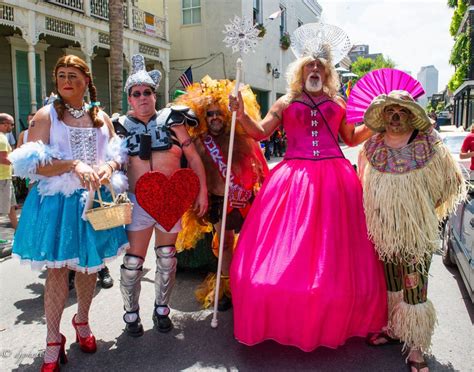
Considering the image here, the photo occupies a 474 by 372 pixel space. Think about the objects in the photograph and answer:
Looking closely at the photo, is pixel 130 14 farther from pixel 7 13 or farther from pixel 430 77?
pixel 430 77

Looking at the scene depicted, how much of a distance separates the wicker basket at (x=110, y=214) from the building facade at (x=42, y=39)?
30.8 ft

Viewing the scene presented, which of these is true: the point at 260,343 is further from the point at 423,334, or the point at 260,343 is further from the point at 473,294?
the point at 473,294

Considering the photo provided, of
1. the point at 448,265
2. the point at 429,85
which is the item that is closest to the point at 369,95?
the point at 448,265

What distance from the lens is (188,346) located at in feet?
10.6

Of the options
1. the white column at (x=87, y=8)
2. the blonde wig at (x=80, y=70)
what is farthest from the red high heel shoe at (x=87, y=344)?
the white column at (x=87, y=8)

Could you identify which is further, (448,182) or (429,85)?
(429,85)

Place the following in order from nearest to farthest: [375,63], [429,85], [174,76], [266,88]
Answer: [174,76], [266,88], [375,63], [429,85]

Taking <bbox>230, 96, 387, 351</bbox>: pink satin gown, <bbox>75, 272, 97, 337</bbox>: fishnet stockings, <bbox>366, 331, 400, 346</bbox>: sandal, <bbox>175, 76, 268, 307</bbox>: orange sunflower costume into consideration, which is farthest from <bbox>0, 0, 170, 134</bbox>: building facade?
<bbox>366, 331, 400, 346</bbox>: sandal

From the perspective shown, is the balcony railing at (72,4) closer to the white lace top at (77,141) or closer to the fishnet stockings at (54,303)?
the white lace top at (77,141)

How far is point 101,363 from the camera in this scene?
2.97m

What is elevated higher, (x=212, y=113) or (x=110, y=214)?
(x=212, y=113)

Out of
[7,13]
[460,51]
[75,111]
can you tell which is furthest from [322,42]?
[460,51]

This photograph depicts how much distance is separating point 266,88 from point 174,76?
5116 millimetres

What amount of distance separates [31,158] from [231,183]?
1675mm
